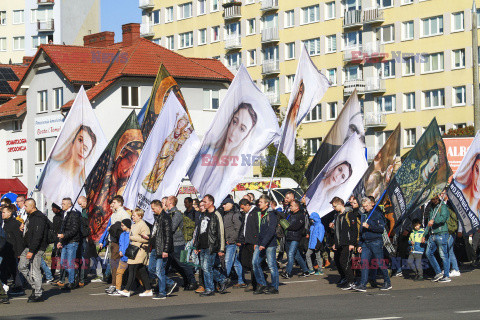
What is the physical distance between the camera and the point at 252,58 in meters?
81.2

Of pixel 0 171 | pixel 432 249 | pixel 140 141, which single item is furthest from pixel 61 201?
pixel 0 171

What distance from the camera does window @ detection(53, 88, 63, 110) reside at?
60.8m

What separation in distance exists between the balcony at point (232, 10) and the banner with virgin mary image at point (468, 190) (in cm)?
6206

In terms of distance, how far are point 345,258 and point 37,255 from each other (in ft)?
18.2

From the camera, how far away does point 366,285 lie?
1945cm

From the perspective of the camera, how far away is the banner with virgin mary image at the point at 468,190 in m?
20.5

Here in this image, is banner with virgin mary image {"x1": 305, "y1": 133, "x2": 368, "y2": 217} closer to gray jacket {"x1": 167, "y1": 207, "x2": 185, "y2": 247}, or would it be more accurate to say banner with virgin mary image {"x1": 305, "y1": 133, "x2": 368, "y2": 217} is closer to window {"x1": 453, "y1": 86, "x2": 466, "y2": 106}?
gray jacket {"x1": 167, "y1": 207, "x2": 185, "y2": 247}

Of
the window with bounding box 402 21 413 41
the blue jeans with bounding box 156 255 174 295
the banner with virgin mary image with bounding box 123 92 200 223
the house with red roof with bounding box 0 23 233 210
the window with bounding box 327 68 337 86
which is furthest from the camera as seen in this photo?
the window with bounding box 327 68 337 86

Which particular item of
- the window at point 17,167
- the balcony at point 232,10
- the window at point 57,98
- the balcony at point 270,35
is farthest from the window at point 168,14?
the window at point 57,98

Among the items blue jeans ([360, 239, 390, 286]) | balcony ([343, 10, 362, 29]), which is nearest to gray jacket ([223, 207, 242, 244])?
blue jeans ([360, 239, 390, 286])

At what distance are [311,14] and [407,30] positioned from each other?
29.7 feet

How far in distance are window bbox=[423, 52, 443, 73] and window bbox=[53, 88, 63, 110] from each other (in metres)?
23.8

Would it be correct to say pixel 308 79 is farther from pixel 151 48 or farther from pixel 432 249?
pixel 151 48

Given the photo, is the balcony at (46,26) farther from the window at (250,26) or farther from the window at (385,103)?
the window at (385,103)
